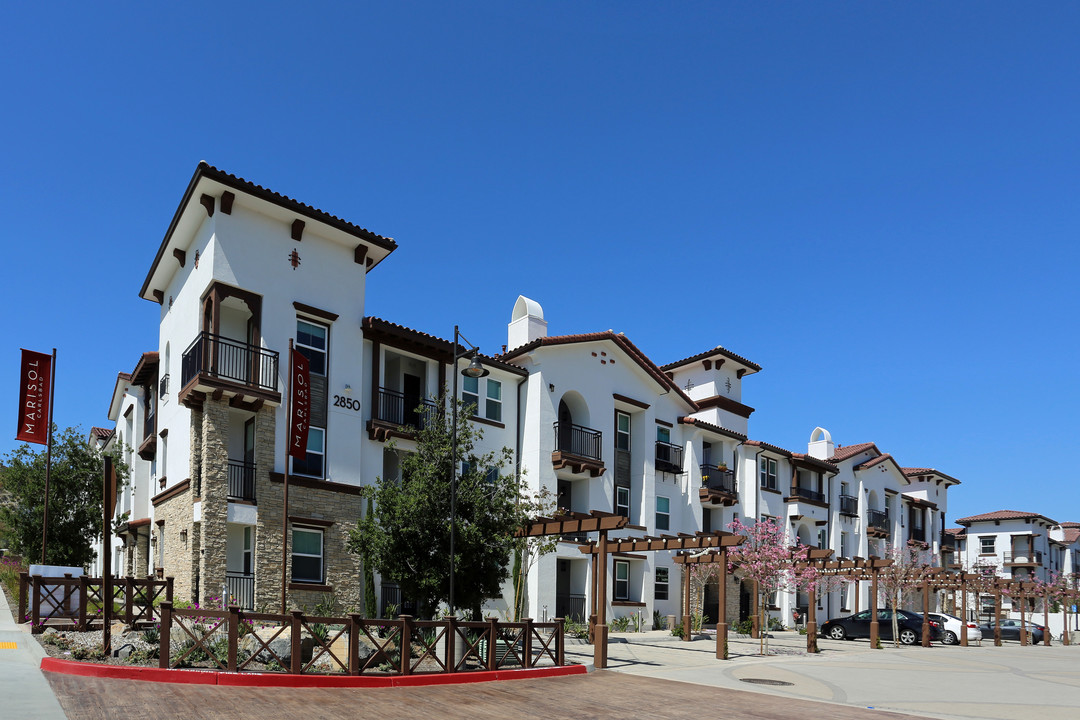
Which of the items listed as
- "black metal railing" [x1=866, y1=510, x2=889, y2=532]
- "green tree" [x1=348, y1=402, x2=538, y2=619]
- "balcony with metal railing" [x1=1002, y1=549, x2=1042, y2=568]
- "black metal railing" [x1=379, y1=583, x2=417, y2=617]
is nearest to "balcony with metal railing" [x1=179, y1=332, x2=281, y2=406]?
"green tree" [x1=348, y1=402, x2=538, y2=619]

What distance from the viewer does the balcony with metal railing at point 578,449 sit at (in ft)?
106

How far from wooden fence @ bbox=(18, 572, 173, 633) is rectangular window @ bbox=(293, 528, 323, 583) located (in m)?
3.32

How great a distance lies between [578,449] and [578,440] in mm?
376

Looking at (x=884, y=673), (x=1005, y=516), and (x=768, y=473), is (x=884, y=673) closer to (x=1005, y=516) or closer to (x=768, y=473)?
(x=768, y=473)

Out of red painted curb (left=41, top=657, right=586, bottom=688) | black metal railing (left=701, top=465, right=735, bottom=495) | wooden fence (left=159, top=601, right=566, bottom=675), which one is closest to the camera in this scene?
red painted curb (left=41, top=657, right=586, bottom=688)

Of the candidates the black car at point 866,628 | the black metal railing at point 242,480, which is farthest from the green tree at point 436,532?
the black car at point 866,628

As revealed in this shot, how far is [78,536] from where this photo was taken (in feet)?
112

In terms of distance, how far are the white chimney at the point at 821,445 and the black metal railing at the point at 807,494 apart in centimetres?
329

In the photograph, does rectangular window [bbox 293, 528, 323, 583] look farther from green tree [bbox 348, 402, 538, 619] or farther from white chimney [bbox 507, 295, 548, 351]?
white chimney [bbox 507, 295, 548, 351]

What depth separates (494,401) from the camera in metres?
31.5

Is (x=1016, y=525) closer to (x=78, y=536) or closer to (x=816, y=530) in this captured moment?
(x=816, y=530)

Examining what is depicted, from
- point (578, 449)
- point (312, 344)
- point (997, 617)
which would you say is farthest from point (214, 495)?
point (997, 617)

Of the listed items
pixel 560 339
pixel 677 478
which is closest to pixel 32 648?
pixel 560 339

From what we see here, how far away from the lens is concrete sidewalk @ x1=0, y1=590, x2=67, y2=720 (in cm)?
1155
